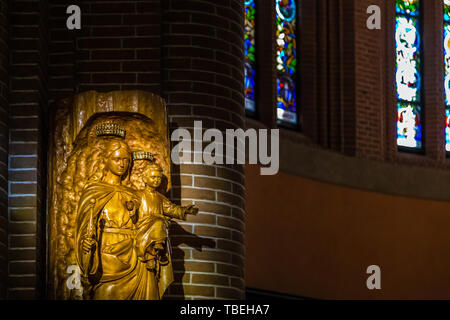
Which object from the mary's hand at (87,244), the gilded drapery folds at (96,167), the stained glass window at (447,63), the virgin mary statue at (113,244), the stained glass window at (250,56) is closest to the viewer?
the mary's hand at (87,244)

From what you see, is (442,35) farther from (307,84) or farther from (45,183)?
(45,183)

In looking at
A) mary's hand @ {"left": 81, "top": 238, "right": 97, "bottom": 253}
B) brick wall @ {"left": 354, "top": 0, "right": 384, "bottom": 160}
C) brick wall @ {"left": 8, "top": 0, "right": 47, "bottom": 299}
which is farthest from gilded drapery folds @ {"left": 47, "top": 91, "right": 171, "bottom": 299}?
brick wall @ {"left": 354, "top": 0, "right": 384, "bottom": 160}

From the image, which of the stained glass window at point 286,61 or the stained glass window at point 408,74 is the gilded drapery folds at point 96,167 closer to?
the stained glass window at point 286,61

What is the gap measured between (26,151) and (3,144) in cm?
21

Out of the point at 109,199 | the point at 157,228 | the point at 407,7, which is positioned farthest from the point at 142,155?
the point at 407,7

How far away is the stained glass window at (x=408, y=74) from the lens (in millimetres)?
20609

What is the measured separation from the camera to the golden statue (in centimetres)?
979

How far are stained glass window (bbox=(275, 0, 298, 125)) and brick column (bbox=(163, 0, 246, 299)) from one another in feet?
26.4

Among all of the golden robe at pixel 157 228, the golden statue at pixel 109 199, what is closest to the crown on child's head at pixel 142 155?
the golden statue at pixel 109 199

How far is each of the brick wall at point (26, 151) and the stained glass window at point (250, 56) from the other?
26.6 feet

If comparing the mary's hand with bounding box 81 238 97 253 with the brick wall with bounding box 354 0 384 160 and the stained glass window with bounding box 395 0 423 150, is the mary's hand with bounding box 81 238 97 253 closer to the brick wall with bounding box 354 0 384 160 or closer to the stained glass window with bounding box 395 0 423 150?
the brick wall with bounding box 354 0 384 160

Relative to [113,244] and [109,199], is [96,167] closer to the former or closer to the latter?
[109,199]

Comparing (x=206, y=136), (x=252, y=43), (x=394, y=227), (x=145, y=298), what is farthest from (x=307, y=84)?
(x=145, y=298)

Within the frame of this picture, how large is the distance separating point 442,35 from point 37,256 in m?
12.1
